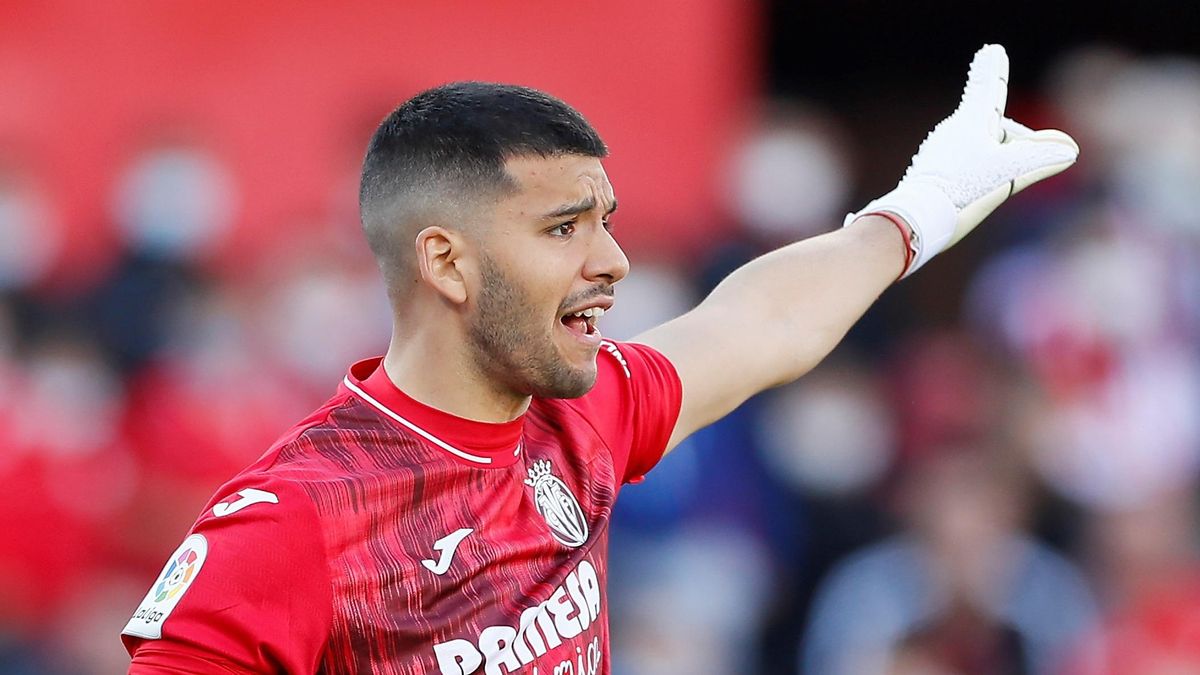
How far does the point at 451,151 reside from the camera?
2.98 m

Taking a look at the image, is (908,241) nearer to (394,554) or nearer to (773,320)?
(773,320)

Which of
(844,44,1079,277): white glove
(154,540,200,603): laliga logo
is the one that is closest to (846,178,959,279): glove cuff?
(844,44,1079,277): white glove

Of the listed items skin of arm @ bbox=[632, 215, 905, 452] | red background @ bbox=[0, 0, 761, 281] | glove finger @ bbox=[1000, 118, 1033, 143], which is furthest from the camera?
red background @ bbox=[0, 0, 761, 281]

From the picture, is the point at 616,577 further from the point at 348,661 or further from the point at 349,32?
the point at 348,661

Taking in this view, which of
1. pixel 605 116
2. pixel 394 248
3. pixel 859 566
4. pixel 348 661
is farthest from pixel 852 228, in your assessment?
pixel 605 116

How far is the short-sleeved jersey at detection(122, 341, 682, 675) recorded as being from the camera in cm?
258

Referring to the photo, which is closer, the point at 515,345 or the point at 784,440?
the point at 515,345

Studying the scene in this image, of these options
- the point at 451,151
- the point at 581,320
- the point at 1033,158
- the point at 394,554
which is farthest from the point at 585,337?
the point at 1033,158

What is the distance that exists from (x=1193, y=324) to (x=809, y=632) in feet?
7.92

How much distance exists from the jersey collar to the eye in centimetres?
36

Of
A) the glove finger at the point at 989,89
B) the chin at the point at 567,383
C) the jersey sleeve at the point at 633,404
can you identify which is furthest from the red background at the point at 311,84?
the chin at the point at 567,383

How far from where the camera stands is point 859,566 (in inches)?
258

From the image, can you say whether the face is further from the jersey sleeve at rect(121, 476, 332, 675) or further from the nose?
the jersey sleeve at rect(121, 476, 332, 675)

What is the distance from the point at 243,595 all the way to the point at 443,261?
72 centimetres
